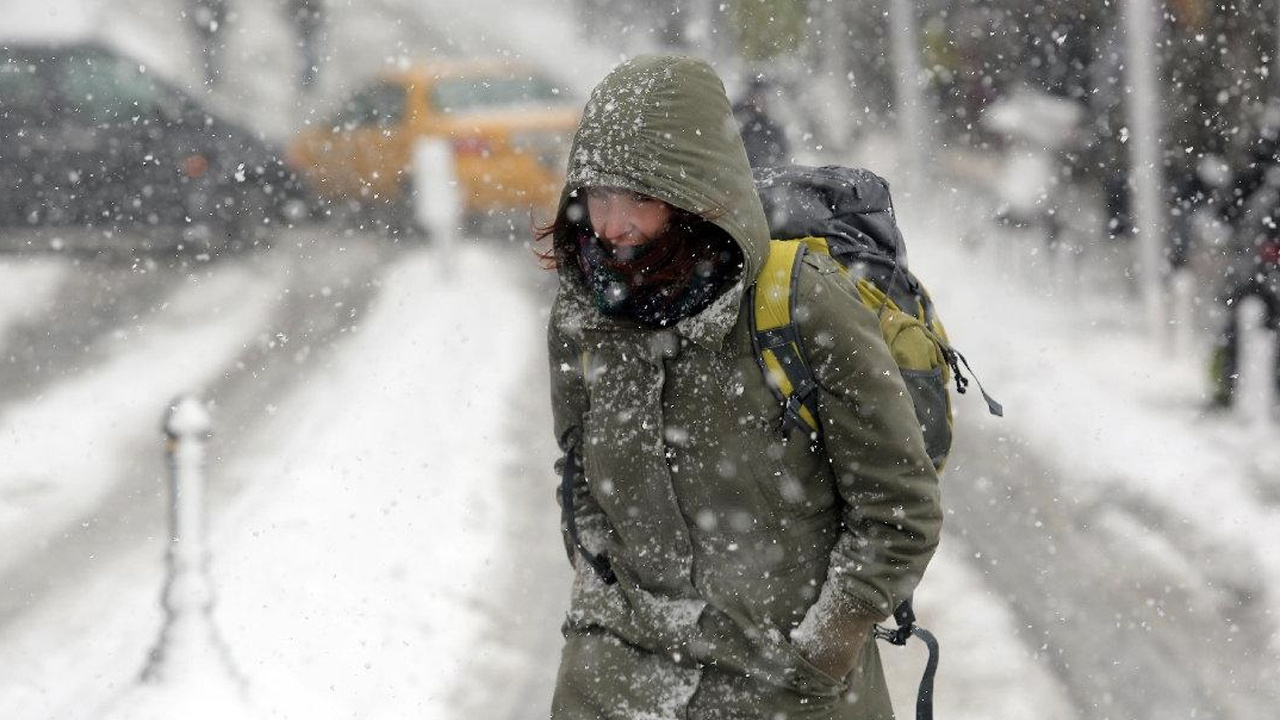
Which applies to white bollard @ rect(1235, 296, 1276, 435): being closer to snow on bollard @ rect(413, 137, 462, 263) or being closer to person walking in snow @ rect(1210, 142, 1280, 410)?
person walking in snow @ rect(1210, 142, 1280, 410)

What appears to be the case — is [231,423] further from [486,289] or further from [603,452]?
[603,452]

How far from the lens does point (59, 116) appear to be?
44.6 ft

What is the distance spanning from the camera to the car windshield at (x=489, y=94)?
15023 mm

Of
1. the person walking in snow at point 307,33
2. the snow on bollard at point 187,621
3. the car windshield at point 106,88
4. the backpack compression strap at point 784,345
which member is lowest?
the snow on bollard at point 187,621

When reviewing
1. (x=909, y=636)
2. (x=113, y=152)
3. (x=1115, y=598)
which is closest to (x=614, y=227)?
(x=909, y=636)

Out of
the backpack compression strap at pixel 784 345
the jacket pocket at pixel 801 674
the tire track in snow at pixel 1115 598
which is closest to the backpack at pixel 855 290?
the backpack compression strap at pixel 784 345

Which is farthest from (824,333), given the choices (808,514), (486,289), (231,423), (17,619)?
(486,289)

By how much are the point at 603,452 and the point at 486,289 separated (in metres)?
10.9

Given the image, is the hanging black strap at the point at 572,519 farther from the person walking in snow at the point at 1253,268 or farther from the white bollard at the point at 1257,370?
the person walking in snow at the point at 1253,268

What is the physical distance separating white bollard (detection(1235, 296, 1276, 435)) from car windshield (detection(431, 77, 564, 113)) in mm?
8288

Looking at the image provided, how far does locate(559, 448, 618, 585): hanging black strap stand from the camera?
2467 mm

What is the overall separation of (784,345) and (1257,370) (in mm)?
6784

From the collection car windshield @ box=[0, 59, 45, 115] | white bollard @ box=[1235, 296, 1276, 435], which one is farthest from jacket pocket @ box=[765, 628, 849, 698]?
car windshield @ box=[0, 59, 45, 115]

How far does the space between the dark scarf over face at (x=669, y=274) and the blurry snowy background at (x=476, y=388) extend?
318cm
